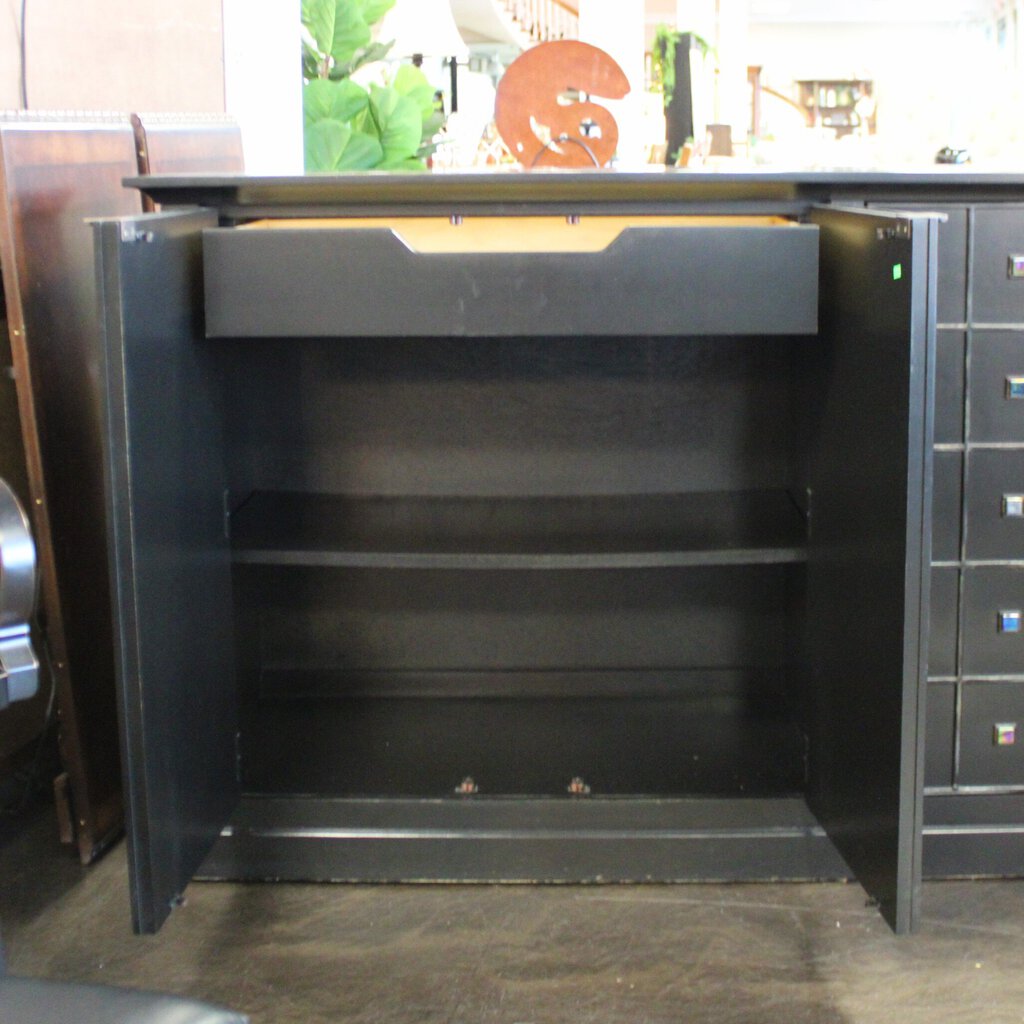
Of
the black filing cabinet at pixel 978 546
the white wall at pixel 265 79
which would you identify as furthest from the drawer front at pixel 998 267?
the white wall at pixel 265 79

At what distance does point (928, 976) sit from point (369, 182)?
44.4 inches

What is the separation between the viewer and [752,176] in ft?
4.73

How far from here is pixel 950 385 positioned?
60.5 inches

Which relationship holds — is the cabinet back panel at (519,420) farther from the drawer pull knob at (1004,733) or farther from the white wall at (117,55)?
the white wall at (117,55)

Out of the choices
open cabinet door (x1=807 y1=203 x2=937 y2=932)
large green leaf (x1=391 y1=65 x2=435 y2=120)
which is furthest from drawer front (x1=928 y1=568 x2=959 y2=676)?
large green leaf (x1=391 y1=65 x2=435 y2=120)

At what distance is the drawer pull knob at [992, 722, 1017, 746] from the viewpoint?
162cm

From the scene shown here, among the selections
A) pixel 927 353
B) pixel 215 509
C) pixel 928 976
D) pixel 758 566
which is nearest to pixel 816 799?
pixel 928 976

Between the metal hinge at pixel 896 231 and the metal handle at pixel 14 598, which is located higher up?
the metal hinge at pixel 896 231

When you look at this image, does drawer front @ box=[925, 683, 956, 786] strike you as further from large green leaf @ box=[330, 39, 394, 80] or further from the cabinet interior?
large green leaf @ box=[330, 39, 394, 80]

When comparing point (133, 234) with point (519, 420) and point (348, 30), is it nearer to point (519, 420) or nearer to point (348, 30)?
point (519, 420)

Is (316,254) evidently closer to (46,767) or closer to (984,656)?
(984,656)

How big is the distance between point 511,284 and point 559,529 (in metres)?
0.43

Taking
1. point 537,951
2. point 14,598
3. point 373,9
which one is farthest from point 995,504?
point 373,9

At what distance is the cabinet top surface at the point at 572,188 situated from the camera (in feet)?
4.71
